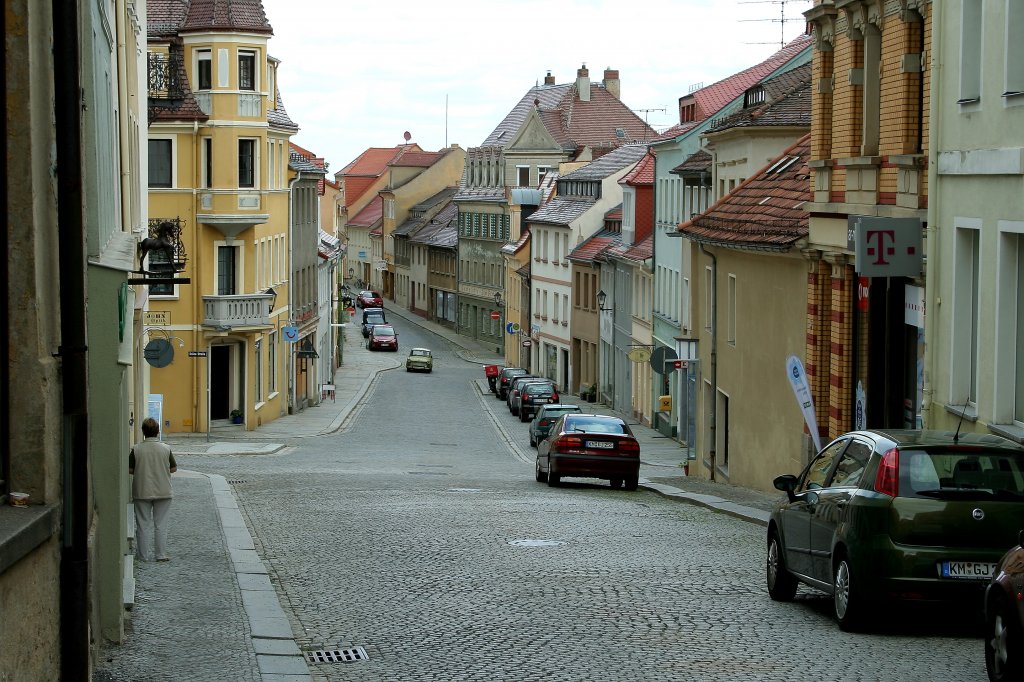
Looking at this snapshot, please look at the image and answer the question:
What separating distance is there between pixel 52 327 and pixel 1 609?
153cm

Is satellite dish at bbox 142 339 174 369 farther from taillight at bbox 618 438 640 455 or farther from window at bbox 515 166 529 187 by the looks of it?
window at bbox 515 166 529 187

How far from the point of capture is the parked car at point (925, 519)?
35.0ft

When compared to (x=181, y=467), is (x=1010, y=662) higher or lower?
higher

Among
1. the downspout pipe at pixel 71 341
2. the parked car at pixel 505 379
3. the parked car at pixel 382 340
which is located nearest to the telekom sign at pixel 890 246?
the downspout pipe at pixel 71 341

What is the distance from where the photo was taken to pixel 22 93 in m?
6.85

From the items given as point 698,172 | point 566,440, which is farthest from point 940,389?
point 698,172

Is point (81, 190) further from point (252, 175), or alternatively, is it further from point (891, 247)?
point (252, 175)

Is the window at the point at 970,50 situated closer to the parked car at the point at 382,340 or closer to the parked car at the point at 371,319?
the parked car at the point at 382,340

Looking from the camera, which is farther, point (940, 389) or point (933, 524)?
point (940, 389)

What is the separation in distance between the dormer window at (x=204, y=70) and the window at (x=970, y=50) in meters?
35.0

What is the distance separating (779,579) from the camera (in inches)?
→ 517

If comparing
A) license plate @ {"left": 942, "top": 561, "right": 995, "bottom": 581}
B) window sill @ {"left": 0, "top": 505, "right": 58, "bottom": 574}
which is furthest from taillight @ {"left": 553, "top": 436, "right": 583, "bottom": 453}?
window sill @ {"left": 0, "top": 505, "right": 58, "bottom": 574}

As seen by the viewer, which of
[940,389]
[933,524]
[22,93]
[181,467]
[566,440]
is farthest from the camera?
[181,467]

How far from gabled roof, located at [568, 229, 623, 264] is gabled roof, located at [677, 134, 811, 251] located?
3403cm
